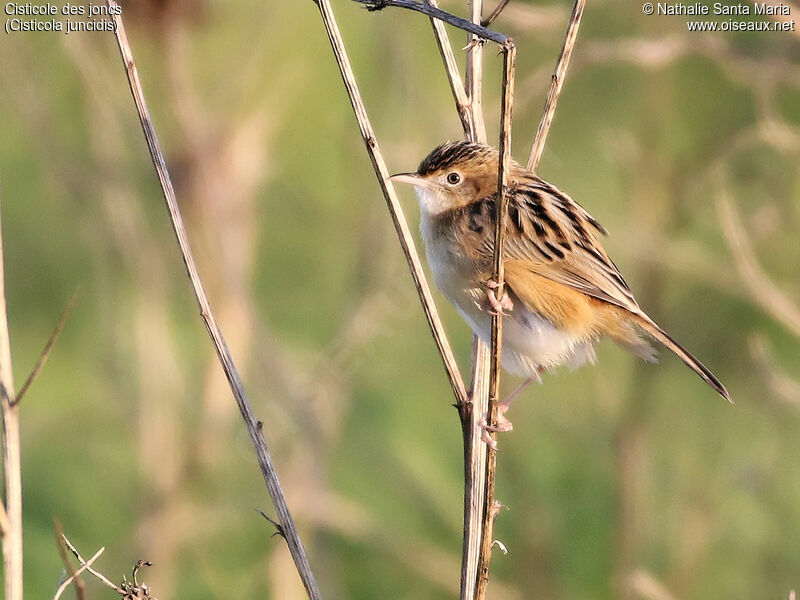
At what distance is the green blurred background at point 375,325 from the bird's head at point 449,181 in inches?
30.5

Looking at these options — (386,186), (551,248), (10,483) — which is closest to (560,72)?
(386,186)

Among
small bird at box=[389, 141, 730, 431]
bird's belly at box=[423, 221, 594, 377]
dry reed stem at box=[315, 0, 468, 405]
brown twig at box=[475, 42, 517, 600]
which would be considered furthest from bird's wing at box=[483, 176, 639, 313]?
brown twig at box=[475, 42, 517, 600]

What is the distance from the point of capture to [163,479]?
497cm

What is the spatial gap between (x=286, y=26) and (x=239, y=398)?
3.69 m

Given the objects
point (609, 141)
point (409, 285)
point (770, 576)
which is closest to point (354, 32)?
point (609, 141)

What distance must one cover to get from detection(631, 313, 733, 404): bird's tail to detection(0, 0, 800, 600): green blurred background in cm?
86

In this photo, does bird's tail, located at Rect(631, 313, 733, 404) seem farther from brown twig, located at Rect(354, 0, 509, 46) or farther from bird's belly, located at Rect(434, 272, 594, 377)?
brown twig, located at Rect(354, 0, 509, 46)

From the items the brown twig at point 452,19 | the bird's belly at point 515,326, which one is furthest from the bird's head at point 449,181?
the brown twig at point 452,19

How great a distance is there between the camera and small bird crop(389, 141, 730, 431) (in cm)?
329

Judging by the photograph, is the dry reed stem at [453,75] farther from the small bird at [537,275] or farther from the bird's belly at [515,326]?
the bird's belly at [515,326]

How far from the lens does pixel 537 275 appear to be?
11.0ft

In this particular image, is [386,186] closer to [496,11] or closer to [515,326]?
[496,11]

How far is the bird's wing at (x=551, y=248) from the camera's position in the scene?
3.33 metres

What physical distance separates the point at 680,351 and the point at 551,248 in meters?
0.55
